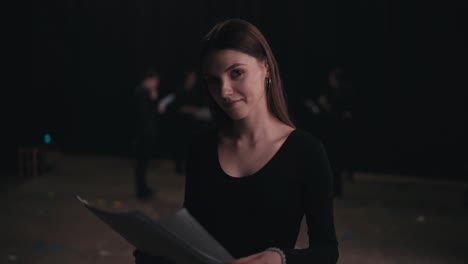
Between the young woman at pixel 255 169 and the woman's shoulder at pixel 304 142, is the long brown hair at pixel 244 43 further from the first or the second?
the woman's shoulder at pixel 304 142

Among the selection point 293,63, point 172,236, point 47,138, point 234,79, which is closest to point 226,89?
point 234,79

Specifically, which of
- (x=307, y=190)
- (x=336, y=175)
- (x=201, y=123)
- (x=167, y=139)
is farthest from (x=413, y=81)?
(x=307, y=190)

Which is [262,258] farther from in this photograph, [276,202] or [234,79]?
[234,79]

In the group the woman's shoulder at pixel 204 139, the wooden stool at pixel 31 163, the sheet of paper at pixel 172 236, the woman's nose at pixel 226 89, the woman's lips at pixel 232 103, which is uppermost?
the woman's nose at pixel 226 89

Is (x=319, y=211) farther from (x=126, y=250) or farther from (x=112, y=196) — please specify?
(x=112, y=196)

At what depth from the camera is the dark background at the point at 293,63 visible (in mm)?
7266

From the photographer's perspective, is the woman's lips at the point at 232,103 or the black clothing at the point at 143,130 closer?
the woman's lips at the point at 232,103

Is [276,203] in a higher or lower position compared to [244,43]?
lower

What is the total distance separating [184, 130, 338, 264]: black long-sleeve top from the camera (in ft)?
4.35

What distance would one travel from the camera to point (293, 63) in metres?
7.75

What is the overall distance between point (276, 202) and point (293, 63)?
256 inches

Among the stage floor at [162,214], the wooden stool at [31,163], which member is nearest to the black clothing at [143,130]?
the stage floor at [162,214]

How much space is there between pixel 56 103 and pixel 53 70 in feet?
2.29

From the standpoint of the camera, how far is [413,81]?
733cm
